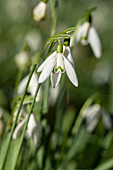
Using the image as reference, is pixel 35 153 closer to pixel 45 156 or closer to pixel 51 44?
pixel 45 156

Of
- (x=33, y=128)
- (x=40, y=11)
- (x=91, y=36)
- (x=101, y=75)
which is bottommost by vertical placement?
(x=101, y=75)

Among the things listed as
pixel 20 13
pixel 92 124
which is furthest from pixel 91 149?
pixel 20 13

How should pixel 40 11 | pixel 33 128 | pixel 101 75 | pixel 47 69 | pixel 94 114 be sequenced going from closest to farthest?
pixel 47 69 < pixel 33 128 < pixel 40 11 < pixel 94 114 < pixel 101 75

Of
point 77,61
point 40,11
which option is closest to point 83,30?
point 40,11

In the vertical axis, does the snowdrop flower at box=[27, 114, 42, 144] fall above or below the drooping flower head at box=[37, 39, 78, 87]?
below

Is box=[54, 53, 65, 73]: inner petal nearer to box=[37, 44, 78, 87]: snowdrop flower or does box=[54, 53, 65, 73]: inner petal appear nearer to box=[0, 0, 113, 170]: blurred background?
box=[37, 44, 78, 87]: snowdrop flower

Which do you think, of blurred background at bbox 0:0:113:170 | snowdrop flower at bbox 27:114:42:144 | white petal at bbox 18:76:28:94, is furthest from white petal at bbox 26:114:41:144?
blurred background at bbox 0:0:113:170

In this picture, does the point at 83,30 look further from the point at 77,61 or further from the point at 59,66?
the point at 77,61

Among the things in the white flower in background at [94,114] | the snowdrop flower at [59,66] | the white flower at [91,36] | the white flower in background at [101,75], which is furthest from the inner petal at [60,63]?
the white flower in background at [101,75]
